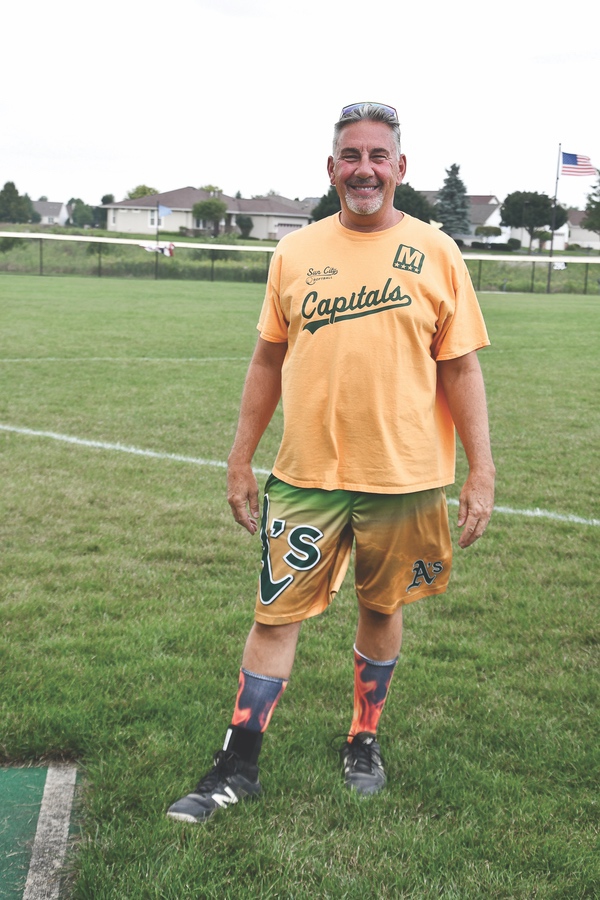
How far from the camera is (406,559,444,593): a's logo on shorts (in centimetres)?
291

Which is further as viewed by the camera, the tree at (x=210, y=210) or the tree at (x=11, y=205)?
the tree at (x=11, y=205)

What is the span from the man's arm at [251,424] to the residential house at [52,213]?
12280 cm

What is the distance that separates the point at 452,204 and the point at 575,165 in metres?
29.9

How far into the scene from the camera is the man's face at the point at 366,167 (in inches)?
105

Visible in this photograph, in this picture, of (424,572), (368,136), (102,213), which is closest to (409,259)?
(368,136)

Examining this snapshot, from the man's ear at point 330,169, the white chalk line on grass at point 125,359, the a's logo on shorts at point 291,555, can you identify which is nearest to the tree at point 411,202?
the white chalk line on grass at point 125,359

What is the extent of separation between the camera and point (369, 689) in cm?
310

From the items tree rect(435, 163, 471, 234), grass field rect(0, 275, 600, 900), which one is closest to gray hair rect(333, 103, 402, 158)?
grass field rect(0, 275, 600, 900)

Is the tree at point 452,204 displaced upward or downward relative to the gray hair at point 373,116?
upward

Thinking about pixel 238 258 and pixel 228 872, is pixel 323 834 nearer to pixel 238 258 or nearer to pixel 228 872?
pixel 228 872

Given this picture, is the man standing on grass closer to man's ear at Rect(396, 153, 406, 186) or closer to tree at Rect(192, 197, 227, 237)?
man's ear at Rect(396, 153, 406, 186)

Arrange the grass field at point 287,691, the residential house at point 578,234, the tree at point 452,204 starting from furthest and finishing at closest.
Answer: the residential house at point 578,234, the tree at point 452,204, the grass field at point 287,691

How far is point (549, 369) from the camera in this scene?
541 inches

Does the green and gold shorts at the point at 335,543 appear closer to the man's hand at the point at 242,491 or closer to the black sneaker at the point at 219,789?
the man's hand at the point at 242,491
